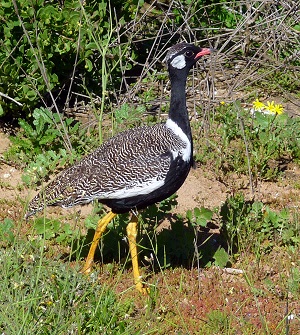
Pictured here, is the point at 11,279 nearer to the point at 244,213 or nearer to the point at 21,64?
the point at 244,213

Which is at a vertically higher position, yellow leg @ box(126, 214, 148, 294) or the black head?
the black head

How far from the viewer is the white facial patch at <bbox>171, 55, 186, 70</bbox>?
235 inches

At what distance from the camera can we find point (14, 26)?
7.56m

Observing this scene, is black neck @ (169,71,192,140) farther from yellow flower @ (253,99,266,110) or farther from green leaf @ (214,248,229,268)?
yellow flower @ (253,99,266,110)

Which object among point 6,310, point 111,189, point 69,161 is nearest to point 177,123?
point 111,189

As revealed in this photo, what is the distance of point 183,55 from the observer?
598 cm

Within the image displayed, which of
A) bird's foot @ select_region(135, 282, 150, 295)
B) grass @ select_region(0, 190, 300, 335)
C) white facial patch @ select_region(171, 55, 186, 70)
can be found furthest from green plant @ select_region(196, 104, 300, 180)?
bird's foot @ select_region(135, 282, 150, 295)

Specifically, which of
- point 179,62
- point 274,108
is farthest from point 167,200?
point 274,108

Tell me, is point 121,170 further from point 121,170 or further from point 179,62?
point 179,62

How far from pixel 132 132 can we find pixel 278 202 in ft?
6.03

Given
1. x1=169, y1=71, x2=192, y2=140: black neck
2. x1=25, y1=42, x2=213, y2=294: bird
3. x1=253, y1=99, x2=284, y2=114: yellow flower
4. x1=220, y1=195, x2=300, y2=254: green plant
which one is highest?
x1=169, y1=71, x2=192, y2=140: black neck

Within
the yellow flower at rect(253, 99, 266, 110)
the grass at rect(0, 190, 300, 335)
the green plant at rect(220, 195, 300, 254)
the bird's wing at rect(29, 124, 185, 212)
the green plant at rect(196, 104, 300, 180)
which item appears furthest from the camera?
the yellow flower at rect(253, 99, 266, 110)

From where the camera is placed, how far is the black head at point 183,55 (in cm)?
596

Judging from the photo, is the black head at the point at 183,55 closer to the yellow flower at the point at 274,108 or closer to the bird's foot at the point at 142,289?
the bird's foot at the point at 142,289
